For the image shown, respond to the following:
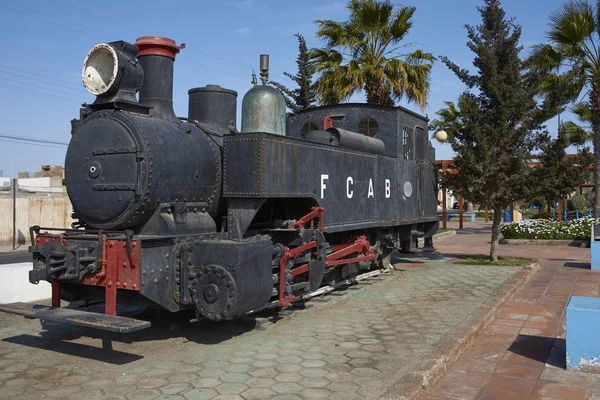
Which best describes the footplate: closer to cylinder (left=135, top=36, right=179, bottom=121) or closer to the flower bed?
cylinder (left=135, top=36, right=179, bottom=121)

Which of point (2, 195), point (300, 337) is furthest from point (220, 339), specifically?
point (2, 195)

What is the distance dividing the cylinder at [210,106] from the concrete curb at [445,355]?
3.41m

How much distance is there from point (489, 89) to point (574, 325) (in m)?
7.53

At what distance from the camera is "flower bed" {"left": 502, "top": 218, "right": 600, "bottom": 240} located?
16828mm

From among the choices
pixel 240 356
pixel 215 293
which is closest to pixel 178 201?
pixel 215 293

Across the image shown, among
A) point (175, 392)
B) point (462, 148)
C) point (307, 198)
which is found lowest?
point (175, 392)

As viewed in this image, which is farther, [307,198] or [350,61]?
[350,61]

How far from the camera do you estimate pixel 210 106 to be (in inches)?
251

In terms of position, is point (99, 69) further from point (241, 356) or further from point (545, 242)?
point (545, 242)

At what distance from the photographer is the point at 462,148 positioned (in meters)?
11.5

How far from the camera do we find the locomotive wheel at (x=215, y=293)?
498 cm

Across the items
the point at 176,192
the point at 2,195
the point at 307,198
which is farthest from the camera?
the point at 2,195

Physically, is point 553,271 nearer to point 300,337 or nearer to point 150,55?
point 300,337

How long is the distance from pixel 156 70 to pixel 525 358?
4.75m
